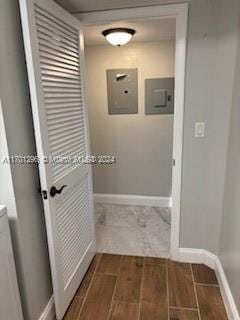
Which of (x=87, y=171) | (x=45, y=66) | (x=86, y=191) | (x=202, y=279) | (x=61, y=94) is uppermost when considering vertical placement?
(x=45, y=66)

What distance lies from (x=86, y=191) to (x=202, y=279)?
1.24 m

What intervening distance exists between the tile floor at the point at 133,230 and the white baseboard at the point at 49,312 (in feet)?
2.66

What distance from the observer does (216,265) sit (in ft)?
6.70

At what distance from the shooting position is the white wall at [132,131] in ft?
9.66

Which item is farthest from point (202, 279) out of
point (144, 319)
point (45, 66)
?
point (45, 66)

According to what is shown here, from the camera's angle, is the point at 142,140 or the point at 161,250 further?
the point at 142,140

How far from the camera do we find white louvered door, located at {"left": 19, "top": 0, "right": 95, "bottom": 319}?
4.33 feet

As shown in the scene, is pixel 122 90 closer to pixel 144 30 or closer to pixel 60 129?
pixel 144 30

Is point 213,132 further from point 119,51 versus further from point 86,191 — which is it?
point 119,51

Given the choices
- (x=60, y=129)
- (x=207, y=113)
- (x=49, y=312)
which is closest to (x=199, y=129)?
(x=207, y=113)

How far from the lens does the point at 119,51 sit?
2984 millimetres

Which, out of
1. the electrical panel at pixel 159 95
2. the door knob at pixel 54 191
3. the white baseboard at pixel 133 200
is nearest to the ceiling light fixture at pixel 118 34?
the electrical panel at pixel 159 95

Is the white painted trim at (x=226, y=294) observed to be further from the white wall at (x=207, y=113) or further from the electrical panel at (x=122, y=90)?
the electrical panel at (x=122, y=90)

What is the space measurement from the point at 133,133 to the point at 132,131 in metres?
0.03
